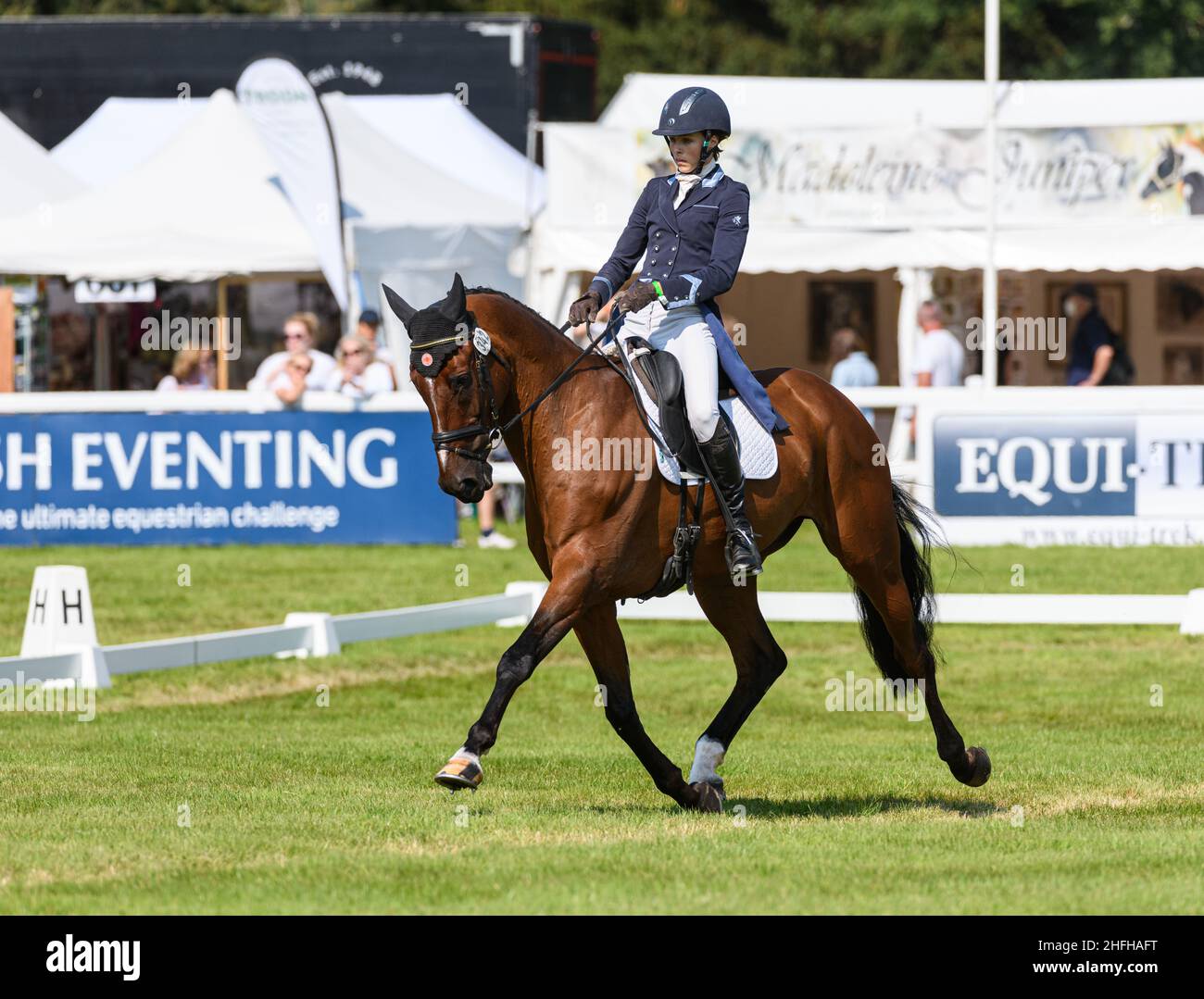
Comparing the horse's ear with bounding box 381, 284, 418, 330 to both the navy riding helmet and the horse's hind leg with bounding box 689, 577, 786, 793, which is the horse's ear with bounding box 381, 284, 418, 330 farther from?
the horse's hind leg with bounding box 689, 577, 786, 793

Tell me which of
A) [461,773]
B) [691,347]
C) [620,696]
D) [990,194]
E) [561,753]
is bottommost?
[561,753]

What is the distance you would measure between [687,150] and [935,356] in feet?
45.1

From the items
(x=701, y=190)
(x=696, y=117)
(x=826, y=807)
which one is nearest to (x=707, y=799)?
(x=826, y=807)

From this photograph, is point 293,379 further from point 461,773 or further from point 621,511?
point 461,773

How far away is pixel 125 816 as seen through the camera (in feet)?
26.7

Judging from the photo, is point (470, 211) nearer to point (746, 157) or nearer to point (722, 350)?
point (746, 157)

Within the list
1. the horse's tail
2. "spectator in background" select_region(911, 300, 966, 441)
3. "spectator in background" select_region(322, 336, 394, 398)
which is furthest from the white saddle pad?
"spectator in background" select_region(911, 300, 966, 441)

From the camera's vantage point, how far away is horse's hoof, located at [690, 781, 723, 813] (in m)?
8.42

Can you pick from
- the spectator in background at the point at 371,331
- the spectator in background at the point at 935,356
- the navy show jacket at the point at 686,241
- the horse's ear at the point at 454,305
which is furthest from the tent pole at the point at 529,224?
the horse's ear at the point at 454,305

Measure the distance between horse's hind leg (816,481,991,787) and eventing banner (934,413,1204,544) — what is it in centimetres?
929

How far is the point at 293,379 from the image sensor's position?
19.1m

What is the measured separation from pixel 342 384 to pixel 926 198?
8.23m

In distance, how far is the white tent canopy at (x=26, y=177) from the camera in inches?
1025
